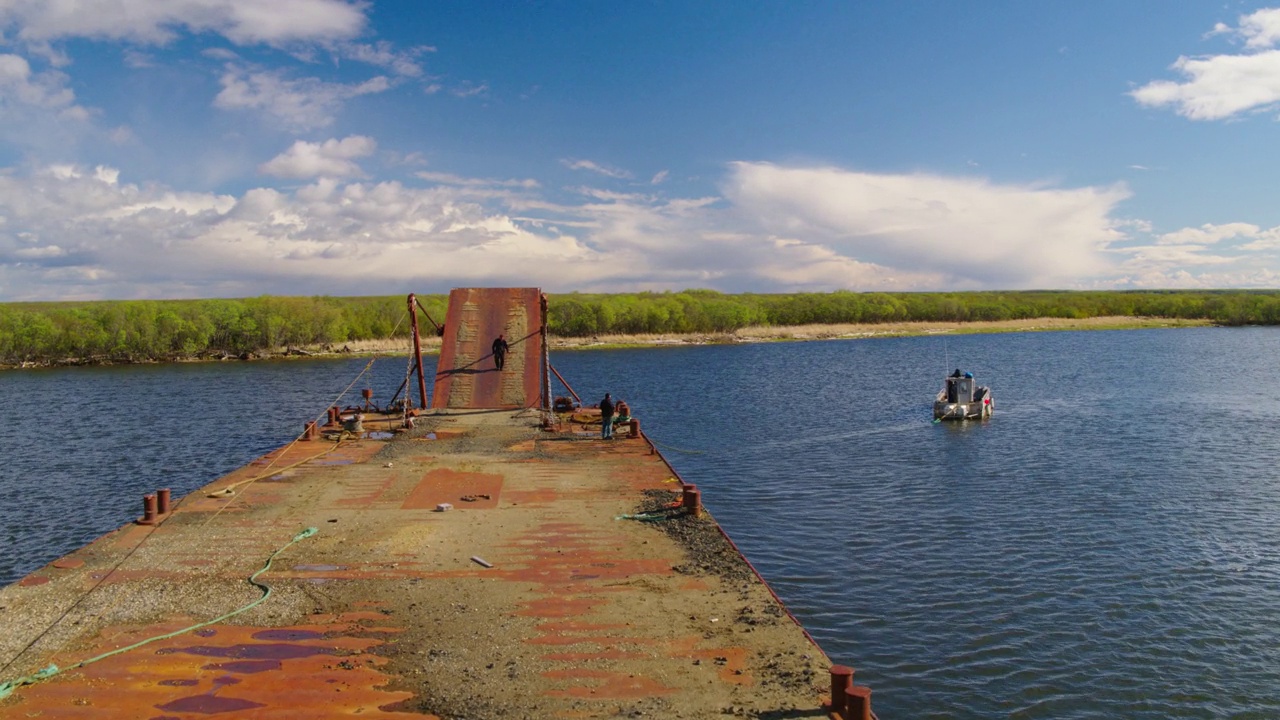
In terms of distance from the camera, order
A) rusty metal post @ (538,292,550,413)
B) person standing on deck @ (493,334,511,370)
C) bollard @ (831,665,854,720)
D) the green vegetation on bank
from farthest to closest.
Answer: the green vegetation on bank
person standing on deck @ (493,334,511,370)
rusty metal post @ (538,292,550,413)
bollard @ (831,665,854,720)

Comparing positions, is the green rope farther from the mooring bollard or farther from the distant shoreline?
the distant shoreline

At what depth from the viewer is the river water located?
11.4 m

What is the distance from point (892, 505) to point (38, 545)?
19070 millimetres

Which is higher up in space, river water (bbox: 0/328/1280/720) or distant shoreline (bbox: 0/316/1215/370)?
distant shoreline (bbox: 0/316/1215/370)

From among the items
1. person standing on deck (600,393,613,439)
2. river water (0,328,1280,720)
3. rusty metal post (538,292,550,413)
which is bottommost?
river water (0,328,1280,720)

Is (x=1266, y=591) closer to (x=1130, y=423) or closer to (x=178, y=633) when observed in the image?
(x=178, y=633)

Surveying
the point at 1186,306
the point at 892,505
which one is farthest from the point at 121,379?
the point at 1186,306

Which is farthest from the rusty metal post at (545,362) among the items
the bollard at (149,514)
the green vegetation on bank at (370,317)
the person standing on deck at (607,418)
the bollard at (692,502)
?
the green vegetation on bank at (370,317)

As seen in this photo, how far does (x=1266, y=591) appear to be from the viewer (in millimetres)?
13875

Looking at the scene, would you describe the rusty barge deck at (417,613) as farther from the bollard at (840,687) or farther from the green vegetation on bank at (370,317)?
the green vegetation on bank at (370,317)

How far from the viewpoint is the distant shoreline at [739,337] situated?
79688mm

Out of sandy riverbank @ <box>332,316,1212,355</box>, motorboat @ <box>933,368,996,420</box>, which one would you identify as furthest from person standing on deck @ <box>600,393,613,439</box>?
sandy riverbank @ <box>332,316,1212,355</box>

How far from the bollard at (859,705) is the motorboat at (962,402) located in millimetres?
28937

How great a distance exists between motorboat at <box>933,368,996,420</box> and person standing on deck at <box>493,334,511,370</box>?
18.5 metres
